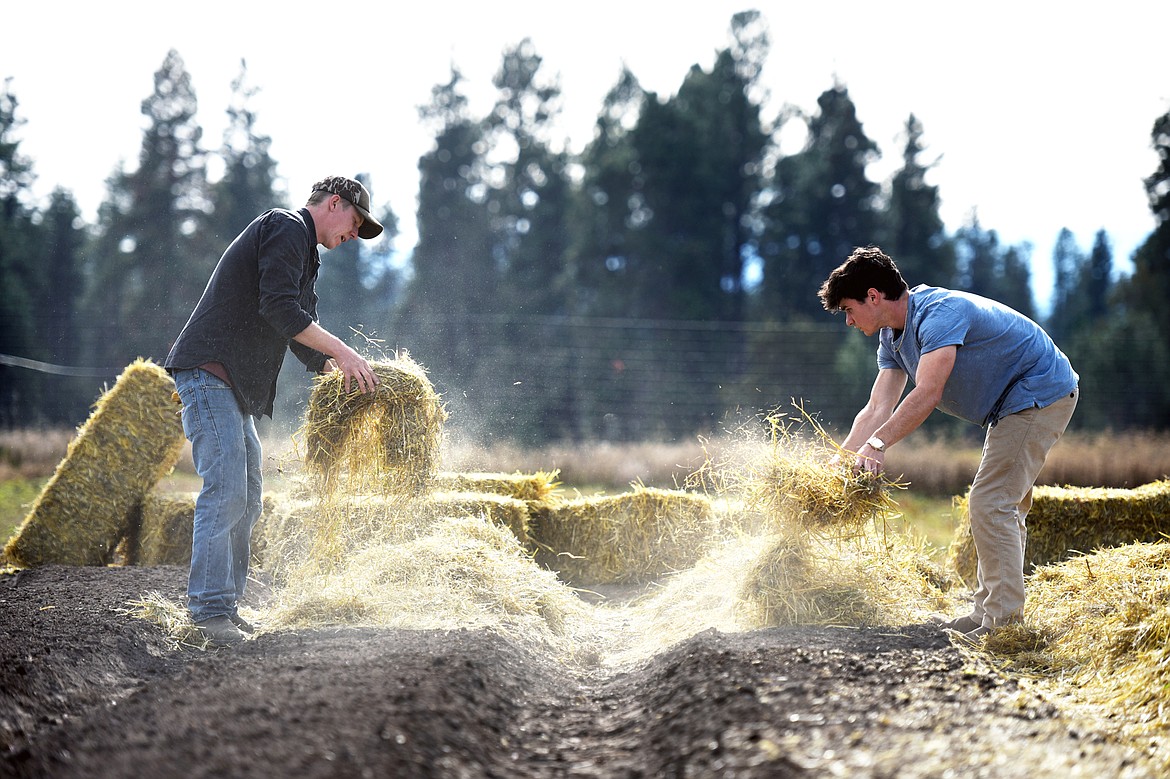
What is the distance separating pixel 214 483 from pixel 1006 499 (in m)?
3.65

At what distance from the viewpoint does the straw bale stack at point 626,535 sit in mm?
6488

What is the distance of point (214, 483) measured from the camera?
13.7 feet

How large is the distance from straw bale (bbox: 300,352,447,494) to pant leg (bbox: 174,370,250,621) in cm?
46

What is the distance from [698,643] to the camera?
3.69 m

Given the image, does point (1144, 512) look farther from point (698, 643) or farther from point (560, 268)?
point (560, 268)

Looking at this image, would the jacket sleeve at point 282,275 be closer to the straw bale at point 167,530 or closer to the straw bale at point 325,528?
the straw bale at point 325,528

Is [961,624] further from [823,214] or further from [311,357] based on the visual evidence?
[823,214]

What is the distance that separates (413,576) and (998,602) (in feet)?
9.22

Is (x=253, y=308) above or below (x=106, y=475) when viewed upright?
above

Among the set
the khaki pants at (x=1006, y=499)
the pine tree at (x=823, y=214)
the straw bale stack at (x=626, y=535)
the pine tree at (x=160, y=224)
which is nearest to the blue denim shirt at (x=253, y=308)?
the straw bale stack at (x=626, y=535)

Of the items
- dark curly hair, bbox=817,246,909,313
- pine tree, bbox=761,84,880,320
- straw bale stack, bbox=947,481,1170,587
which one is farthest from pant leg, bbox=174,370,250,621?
pine tree, bbox=761,84,880,320

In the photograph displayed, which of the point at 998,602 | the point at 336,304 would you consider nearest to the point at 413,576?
the point at 998,602

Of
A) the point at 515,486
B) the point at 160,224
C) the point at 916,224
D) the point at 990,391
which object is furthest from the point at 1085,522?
the point at 160,224

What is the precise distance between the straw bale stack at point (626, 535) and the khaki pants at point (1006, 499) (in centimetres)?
238
